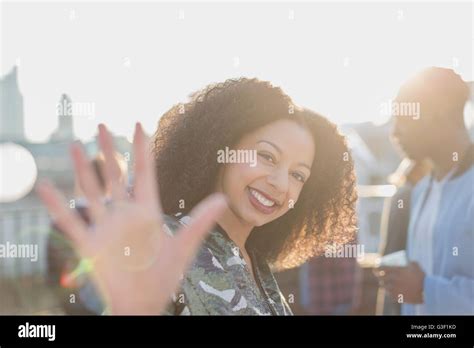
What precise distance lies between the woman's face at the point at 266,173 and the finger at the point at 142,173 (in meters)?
0.72

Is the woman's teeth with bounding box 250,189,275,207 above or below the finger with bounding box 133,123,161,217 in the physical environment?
below

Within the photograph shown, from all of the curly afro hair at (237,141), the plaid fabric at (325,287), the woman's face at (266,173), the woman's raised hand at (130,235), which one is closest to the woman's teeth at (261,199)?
the woman's face at (266,173)

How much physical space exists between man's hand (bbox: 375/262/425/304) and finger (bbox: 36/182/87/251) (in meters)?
1.53

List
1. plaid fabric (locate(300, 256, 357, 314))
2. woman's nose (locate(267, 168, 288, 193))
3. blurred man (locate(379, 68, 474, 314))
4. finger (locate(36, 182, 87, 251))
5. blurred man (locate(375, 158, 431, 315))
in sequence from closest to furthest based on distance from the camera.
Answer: finger (locate(36, 182, 87, 251)) → woman's nose (locate(267, 168, 288, 193)) → blurred man (locate(379, 68, 474, 314)) → blurred man (locate(375, 158, 431, 315)) → plaid fabric (locate(300, 256, 357, 314))

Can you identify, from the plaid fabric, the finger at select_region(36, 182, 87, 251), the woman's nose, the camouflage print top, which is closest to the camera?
the finger at select_region(36, 182, 87, 251)

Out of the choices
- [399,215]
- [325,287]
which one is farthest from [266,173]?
[325,287]

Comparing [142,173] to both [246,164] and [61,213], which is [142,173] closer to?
[61,213]

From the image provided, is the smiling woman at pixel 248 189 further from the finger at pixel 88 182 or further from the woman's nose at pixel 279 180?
the finger at pixel 88 182

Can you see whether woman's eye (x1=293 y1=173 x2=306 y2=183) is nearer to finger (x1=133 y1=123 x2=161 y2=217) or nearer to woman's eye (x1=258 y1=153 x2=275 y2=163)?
woman's eye (x1=258 y1=153 x2=275 y2=163)

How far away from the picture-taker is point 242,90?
5.31 feet

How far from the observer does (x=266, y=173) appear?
5.17 feet

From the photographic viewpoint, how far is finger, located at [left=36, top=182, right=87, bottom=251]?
0.77 metres

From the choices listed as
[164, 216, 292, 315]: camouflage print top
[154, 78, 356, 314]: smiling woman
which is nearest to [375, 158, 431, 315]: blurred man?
[154, 78, 356, 314]: smiling woman

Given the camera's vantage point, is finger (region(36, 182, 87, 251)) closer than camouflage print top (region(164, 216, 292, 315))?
Yes
